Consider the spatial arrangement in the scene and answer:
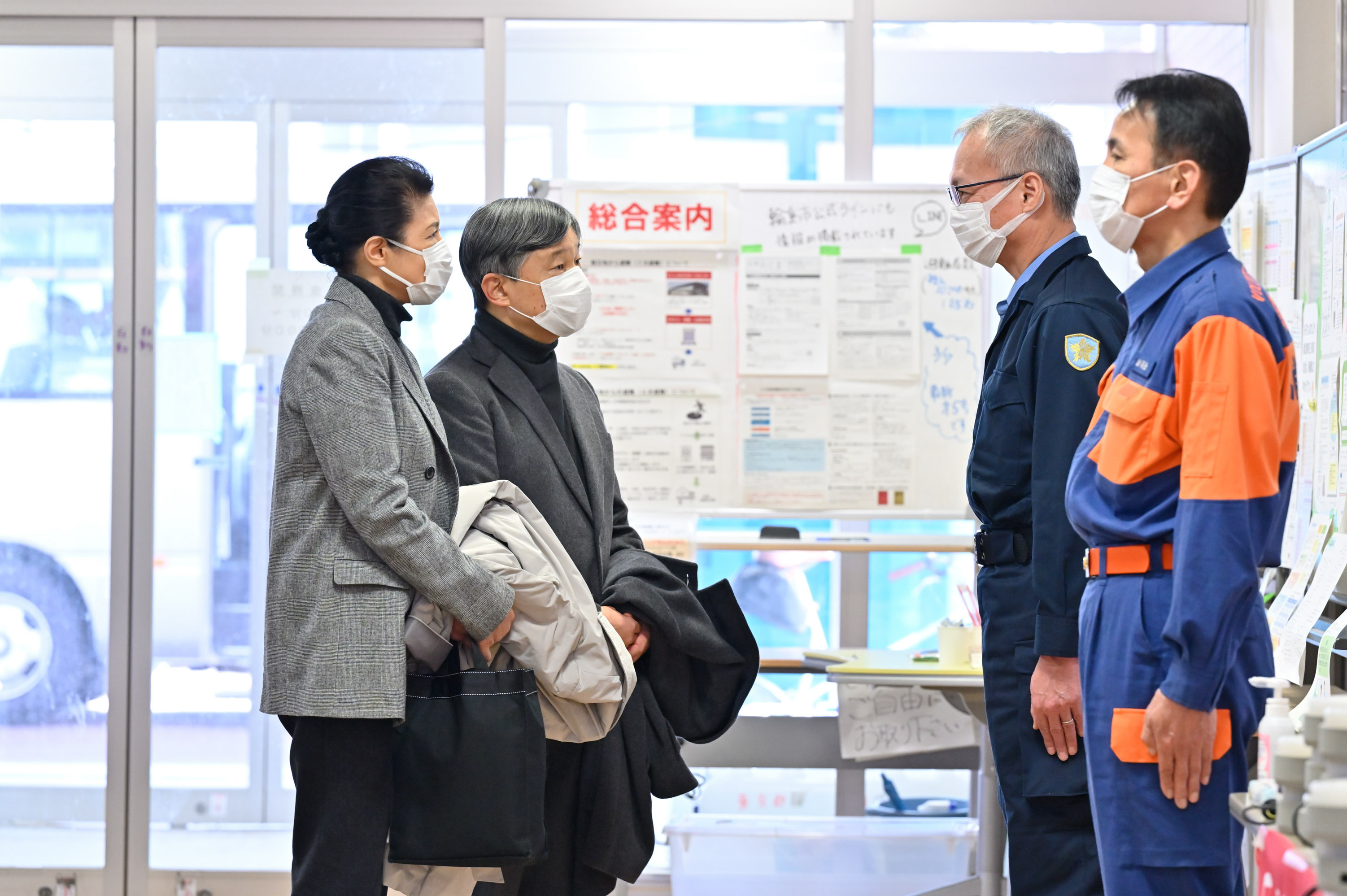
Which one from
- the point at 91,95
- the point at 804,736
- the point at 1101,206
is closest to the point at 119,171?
the point at 91,95

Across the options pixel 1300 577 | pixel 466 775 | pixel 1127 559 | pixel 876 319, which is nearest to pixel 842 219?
pixel 876 319

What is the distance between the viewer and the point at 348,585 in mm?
1685

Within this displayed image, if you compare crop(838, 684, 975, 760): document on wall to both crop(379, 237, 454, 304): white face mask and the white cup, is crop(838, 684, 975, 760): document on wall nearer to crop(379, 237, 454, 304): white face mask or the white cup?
the white cup

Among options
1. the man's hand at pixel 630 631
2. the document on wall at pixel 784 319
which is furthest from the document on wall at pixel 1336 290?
the man's hand at pixel 630 631

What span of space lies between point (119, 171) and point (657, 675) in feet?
7.42

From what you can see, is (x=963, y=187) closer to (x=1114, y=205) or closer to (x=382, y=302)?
(x=1114, y=205)

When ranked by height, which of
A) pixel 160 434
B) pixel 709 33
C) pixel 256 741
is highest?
pixel 709 33

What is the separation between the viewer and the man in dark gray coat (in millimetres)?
1950

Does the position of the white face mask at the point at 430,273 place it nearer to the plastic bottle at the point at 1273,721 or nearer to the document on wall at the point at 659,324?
the document on wall at the point at 659,324

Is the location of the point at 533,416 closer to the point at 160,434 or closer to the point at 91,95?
the point at 160,434

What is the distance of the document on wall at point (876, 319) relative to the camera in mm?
3107

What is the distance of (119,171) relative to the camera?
10.5 ft

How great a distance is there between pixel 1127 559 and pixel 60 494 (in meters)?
2.95

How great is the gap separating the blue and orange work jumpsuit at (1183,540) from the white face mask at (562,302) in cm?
94
